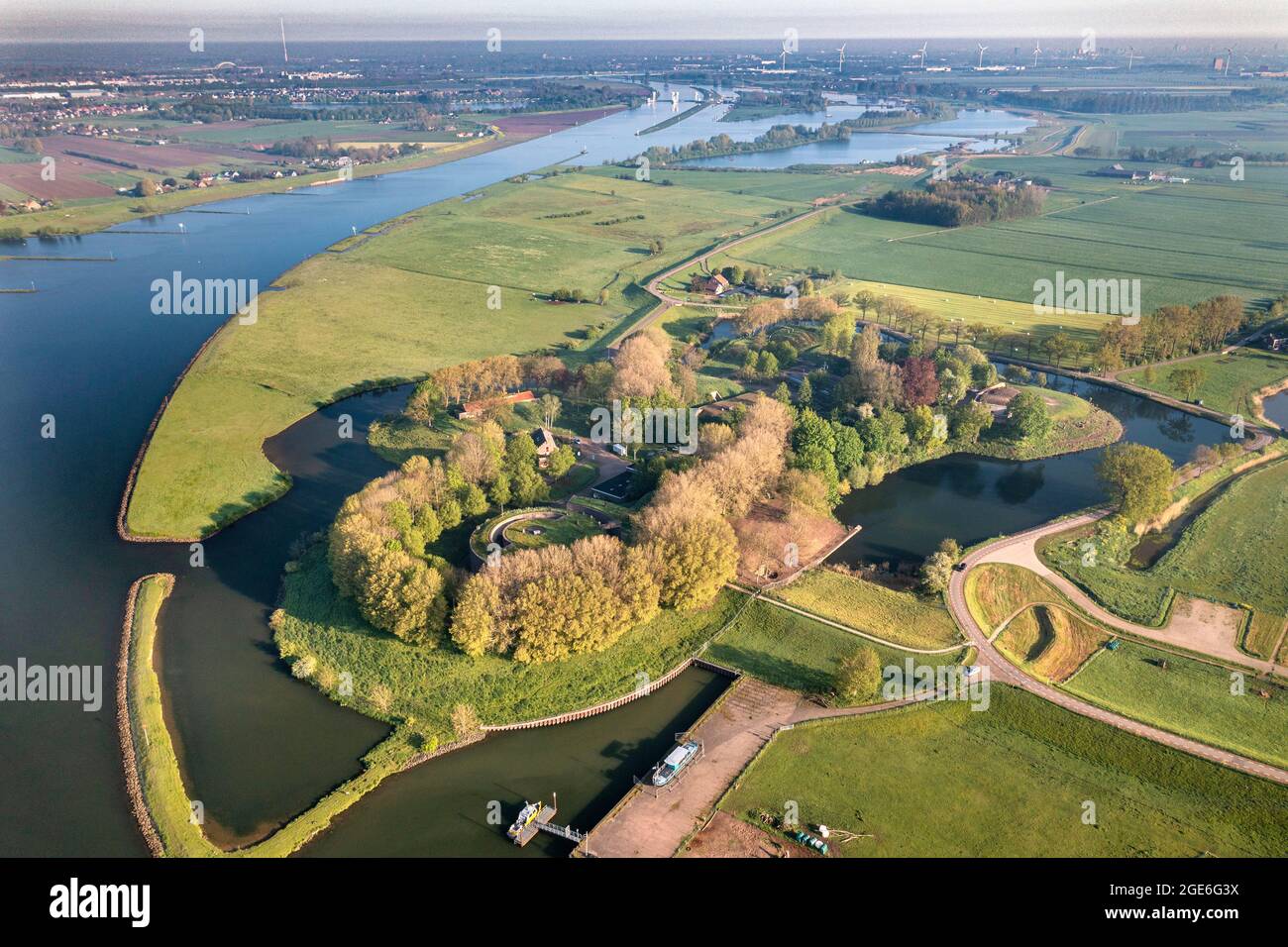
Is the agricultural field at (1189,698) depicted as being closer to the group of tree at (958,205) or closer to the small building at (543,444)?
the small building at (543,444)

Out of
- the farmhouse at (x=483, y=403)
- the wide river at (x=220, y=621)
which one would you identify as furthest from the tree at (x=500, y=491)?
the farmhouse at (x=483, y=403)

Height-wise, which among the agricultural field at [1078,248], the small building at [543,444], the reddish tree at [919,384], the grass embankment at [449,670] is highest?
the agricultural field at [1078,248]

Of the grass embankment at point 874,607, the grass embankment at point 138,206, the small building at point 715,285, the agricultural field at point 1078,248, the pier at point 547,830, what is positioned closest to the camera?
the pier at point 547,830

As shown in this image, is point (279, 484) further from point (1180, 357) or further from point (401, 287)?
point (1180, 357)

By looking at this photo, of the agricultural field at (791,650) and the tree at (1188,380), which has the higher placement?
the tree at (1188,380)

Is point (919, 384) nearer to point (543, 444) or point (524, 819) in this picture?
point (543, 444)

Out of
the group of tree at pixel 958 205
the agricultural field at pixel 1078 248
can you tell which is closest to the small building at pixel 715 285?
the agricultural field at pixel 1078 248

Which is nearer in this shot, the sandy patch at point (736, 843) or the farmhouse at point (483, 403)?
the sandy patch at point (736, 843)

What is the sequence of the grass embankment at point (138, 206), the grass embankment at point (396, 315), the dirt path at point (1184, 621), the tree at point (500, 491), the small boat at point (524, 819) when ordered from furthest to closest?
the grass embankment at point (138, 206), the grass embankment at point (396, 315), the tree at point (500, 491), the dirt path at point (1184, 621), the small boat at point (524, 819)
